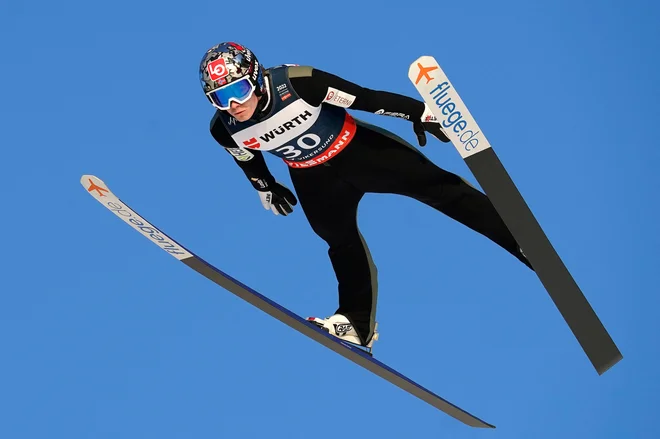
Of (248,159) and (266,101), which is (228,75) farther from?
(248,159)

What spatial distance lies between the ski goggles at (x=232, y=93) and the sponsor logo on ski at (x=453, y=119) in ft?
2.15

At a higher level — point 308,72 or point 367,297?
point 308,72

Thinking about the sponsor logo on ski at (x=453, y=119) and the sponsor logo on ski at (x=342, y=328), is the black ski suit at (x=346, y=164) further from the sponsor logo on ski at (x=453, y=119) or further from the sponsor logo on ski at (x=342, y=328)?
the sponsor logo on ski at (x=453, y=119)

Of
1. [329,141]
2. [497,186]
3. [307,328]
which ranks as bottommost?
[307,328]

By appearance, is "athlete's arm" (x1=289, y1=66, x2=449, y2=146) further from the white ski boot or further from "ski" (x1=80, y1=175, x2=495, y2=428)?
the white ski boot

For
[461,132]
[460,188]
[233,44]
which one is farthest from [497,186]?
[233,44]

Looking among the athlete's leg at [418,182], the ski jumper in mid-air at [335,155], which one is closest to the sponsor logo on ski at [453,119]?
the ski jumper in mid-air at [335,155]

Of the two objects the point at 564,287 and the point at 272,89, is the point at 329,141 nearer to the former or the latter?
the point at 272,89

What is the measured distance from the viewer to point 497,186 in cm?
321

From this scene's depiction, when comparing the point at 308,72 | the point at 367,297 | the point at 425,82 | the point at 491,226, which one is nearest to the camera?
the point at 425,82

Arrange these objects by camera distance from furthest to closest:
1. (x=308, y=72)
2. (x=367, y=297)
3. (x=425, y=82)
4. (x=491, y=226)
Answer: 1. (x=367, y=297)
2. (x=491, y=226)
3. (x=308, y=72)
4. (x=425, y=82)

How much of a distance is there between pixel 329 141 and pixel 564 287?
90cm

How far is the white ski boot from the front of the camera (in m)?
4.01

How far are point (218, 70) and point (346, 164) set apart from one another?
1.89ft
